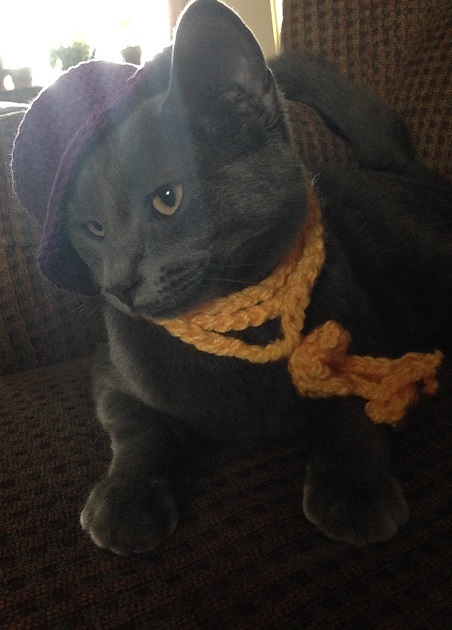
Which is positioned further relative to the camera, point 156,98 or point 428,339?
point 428,339

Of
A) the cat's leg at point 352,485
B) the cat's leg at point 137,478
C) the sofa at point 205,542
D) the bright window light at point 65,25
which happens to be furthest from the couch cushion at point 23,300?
the bright window light at point 65,25

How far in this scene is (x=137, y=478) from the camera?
0.67m

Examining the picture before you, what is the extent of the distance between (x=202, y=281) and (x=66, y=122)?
23 cm

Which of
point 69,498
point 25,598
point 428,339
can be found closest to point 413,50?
point 428,339

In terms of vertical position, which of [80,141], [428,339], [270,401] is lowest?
[428,339]

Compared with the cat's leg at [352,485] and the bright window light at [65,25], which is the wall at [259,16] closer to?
the bright window light at [65,25]

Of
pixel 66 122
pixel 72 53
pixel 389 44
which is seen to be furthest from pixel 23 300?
pixel 72 53

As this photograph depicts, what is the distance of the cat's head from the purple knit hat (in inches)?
0.7

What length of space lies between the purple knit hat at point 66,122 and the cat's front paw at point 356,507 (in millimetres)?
425

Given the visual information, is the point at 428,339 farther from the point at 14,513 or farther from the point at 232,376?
the point at 14,513

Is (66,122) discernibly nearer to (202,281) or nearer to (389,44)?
(202,281)

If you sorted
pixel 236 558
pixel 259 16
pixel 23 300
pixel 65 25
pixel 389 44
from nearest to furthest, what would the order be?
1. pixel 236 558
2. pixel 23 300
3. pixel 389 44
4. pixel 259 16
5. pixel 65 25

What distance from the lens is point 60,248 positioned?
78cm

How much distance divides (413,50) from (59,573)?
1.23 metres
